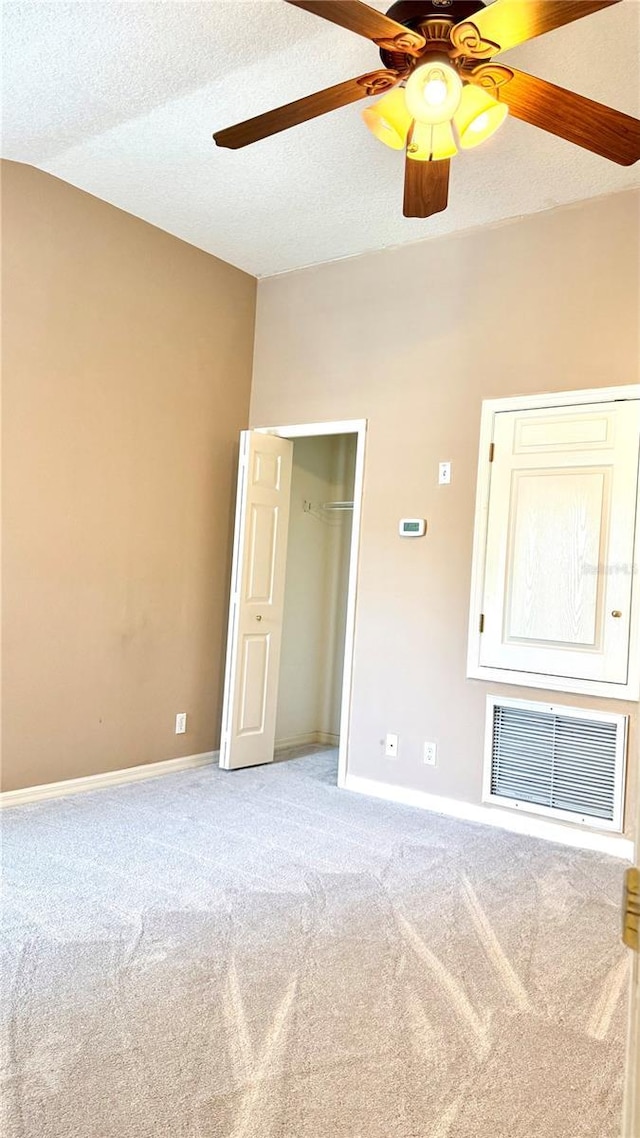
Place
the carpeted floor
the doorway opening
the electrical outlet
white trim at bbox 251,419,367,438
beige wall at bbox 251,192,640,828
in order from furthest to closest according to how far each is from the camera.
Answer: the doorway opening
white trim at bbox 251,419,367,438
the electrical outlet
beige wall at bbox 251,192,640,828
the carpeted floor

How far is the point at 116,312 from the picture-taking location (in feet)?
13.1

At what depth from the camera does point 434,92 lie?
82.7 inches

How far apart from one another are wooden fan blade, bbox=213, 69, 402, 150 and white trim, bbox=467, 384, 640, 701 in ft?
6.01

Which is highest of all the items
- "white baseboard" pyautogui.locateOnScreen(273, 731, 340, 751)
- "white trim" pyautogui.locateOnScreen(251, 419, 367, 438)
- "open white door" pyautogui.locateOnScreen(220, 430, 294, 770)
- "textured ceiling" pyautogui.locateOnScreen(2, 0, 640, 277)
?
"textured ceiling" pyautogui.locateOnScreen(2, 0, 640, 277)

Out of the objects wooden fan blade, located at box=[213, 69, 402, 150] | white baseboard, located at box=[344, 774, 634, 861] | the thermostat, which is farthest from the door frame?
wooden fan blade, located at box=[213, 69, 402, 150]

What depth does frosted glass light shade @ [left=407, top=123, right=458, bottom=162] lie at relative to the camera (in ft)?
7.76

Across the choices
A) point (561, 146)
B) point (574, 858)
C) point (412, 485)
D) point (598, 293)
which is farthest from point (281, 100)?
point (574, 858)

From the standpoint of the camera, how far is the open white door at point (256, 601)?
4.50 m

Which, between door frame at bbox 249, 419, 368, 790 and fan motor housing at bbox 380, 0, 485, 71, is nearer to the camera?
fan motor housing at bbox 380, 0, 485, 71

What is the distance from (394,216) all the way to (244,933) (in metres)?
3.47

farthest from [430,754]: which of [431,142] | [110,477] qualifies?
[431,142]

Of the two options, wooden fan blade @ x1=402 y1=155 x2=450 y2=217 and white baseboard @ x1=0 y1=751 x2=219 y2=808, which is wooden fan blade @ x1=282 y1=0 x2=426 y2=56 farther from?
white baseboard @ x1=0 y1=751 x2=219 y2=808

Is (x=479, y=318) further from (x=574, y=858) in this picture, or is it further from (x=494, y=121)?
(x=574, y=858)

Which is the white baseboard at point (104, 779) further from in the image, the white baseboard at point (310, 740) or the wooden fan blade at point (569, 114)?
the wooden fan blade at point (569, 114)
